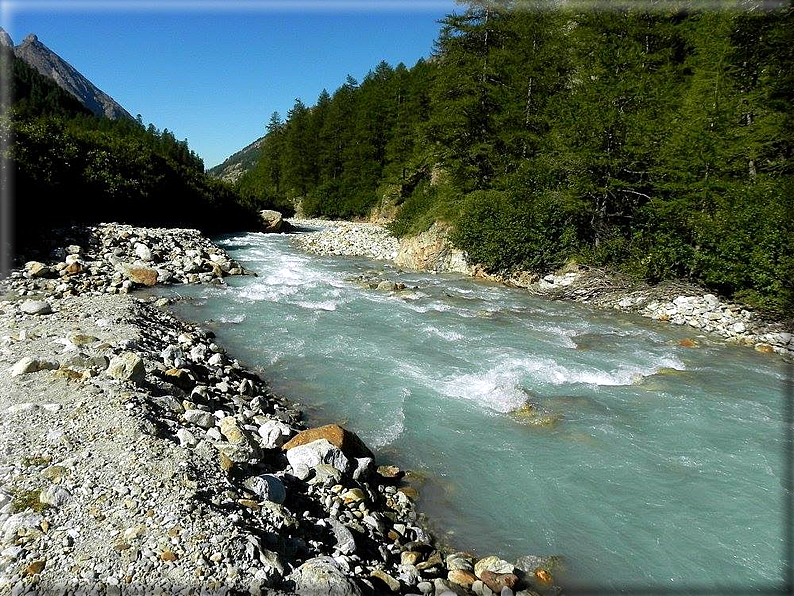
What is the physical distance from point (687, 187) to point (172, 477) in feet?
53.0

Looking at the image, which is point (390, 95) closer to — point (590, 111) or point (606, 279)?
point (590, 111)

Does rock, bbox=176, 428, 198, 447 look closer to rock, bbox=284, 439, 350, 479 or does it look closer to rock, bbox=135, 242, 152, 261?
rock, bbox=284, 439, 350, 479

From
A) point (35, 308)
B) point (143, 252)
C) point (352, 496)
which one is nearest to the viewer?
point (352, 496)

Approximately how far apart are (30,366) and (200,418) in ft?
9.02

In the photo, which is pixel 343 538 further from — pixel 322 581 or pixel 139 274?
pixel 139 274

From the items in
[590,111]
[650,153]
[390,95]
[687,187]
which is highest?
[390,95]

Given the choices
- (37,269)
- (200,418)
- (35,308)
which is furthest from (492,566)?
(37,269)

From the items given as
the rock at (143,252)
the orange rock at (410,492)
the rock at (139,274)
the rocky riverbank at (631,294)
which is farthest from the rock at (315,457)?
the rock at (143,252)

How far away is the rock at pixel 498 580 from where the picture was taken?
395 centimetres

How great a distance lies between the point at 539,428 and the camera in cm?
684

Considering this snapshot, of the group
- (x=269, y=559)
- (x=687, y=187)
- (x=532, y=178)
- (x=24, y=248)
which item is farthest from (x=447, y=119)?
(x=269, y=559)

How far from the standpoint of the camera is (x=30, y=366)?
6.35 metres

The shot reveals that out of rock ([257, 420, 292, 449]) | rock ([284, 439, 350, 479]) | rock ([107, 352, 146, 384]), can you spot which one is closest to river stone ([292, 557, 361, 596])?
rock ([284, 439, 350, 479])

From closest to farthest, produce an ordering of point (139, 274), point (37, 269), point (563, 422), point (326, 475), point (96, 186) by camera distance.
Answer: point (326, 475), point (563, 422), point (37, 269), point (139, 274), point (96, 186)
